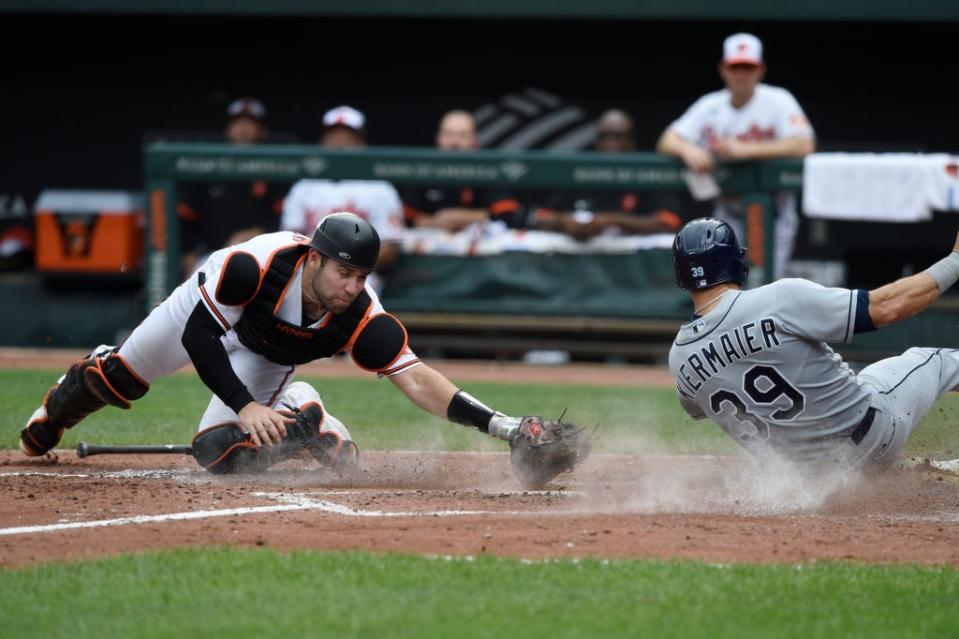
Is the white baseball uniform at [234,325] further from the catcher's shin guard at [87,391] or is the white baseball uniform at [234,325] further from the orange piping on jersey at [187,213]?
the orange piping on jersey at [187,213]

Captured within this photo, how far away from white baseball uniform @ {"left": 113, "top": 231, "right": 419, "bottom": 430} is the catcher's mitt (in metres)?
0.60

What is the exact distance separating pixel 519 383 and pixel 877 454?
172 inches

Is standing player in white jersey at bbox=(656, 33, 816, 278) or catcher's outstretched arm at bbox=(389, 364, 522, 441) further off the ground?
standing player in white jersey at bbox=(656, 33, 816, 278)

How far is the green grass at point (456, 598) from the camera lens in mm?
3340

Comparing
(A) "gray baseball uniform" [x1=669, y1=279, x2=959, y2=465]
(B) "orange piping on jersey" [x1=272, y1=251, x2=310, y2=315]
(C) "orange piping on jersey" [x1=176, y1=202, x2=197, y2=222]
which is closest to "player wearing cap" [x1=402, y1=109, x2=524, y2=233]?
(C) "orange piping on jersey" [x1=176, y1=202, x2=197, y2=222]

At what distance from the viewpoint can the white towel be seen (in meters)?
10.1

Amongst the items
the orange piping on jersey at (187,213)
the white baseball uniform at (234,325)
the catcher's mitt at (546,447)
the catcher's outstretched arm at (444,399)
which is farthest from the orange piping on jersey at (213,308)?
the orange piping on jersey at (187,213)

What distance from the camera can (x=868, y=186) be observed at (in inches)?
401

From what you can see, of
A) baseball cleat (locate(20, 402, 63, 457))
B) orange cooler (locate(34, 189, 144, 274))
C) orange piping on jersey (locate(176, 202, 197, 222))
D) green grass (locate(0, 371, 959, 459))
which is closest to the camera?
baseball cleat (locate(20, 402, 63, 457))

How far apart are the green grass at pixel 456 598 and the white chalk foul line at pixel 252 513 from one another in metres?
0.55

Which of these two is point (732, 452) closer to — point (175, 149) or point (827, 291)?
point (827, 291)

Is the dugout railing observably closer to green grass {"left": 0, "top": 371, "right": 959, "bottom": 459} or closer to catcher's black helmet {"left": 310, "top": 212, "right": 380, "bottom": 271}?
green grass {"left": 0, "top": 371, "right": 959, "bottom": 459}

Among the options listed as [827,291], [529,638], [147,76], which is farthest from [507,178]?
[529,638]

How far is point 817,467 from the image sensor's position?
534 centimetres
